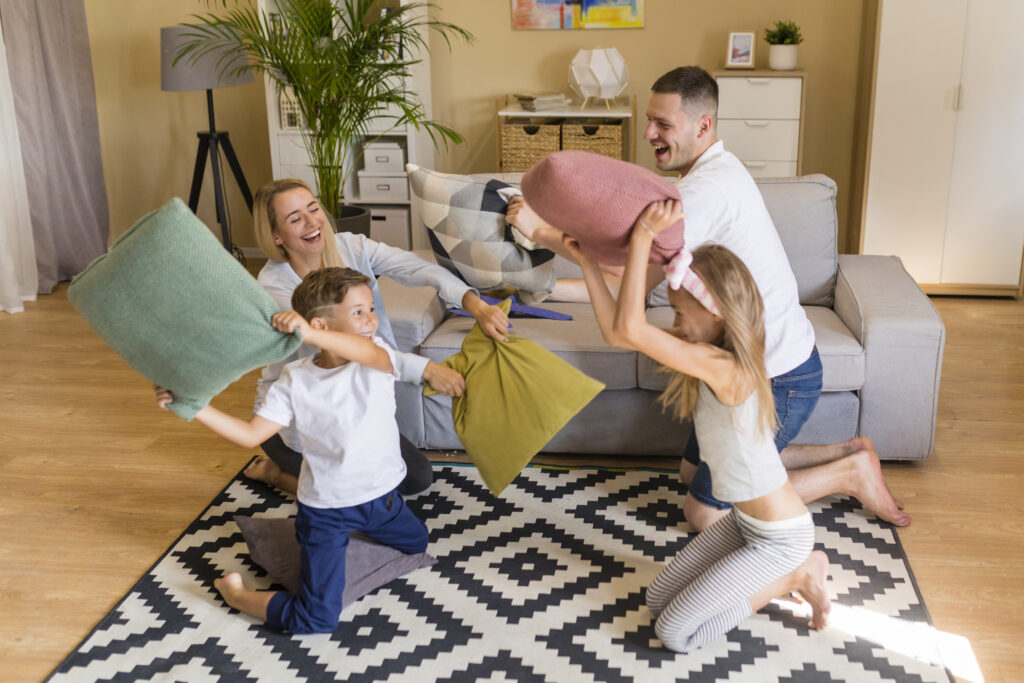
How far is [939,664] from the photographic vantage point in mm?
2020

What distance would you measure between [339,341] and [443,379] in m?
0.46

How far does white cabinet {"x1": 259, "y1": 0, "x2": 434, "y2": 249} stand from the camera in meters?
4.87

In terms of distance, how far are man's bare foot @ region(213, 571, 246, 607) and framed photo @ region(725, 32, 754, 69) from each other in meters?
3.54

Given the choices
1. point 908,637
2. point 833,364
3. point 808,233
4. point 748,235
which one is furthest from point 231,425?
point 808,233

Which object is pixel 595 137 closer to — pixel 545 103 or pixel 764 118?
pixel 545 103

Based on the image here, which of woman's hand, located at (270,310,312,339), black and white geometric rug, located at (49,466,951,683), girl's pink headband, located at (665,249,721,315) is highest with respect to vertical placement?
girl's pink headband, located at (665,249,721,315)

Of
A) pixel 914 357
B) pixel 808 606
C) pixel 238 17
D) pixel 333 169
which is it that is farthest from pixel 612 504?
pixel 238 17

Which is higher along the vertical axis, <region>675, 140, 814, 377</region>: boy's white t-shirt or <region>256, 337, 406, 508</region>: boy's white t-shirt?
<region>675, 140, 814, 377</region>: boy's white t-shirt

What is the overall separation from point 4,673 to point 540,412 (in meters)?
1.28

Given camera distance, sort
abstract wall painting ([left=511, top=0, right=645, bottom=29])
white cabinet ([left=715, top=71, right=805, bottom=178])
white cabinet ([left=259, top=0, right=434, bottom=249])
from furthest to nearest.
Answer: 1. abstract wall painting ([left=511, top=0, right=645, bottom=29])
2. white cabinet ([left=259, top=0, right=434, bottom=249])
3. white cabinet ([left=715, top=71, right=805, bottom=178])

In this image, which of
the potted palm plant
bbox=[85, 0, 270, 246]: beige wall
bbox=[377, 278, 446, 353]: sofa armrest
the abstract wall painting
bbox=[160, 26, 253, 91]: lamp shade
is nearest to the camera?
bbox=[377, 278, 446, 353]: sofa armrest

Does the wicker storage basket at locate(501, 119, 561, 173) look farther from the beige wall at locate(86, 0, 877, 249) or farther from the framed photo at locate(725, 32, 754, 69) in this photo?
the framed photo at locate(725, 32, 754, 69)

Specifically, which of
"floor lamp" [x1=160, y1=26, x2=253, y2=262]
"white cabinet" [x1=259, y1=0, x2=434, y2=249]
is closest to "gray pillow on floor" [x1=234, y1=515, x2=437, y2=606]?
"floor lamp" [x1=160, y1=26, x2=253, y2=262]

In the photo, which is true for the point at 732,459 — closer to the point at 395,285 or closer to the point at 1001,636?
the point at 1001,636
